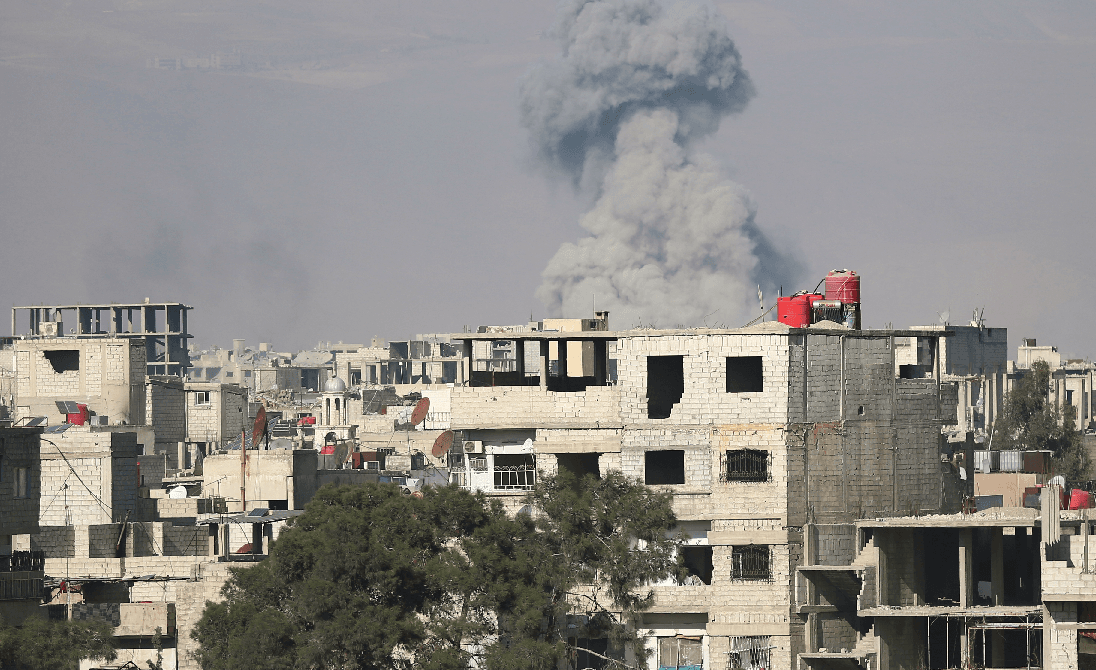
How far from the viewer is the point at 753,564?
38219mm

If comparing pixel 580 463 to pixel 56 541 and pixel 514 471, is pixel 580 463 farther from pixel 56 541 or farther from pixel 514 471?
pixel 56 541

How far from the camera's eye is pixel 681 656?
38.3 metres

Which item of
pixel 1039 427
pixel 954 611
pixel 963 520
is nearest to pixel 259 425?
Result: pixel 963 520

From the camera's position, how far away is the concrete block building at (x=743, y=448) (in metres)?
38.1

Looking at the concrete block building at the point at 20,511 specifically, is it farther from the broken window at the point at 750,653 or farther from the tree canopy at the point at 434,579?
the broken window at the point at 750,653

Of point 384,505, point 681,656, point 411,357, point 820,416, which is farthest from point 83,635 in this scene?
point 411,357

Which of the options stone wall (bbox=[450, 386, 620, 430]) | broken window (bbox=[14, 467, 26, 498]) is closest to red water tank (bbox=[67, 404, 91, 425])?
stone wall (bbox=[450, 386, 620, 430])

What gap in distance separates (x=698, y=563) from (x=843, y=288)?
7.31 meters

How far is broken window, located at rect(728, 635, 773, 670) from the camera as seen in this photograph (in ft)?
124

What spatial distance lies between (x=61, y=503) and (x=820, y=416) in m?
20.0

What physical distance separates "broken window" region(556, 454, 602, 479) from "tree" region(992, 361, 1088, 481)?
120 feet

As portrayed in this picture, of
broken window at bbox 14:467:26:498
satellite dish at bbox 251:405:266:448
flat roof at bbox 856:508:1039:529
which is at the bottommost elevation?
flat roof at bbox 856:508:1039:529

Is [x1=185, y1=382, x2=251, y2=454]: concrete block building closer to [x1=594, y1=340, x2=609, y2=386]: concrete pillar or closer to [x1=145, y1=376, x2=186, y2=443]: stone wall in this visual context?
[x1=145, y1=376, x2=186, y2=443]: stone wall

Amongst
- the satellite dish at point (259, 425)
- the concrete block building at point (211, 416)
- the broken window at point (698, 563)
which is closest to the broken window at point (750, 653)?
the broken window at point (698, 563)
